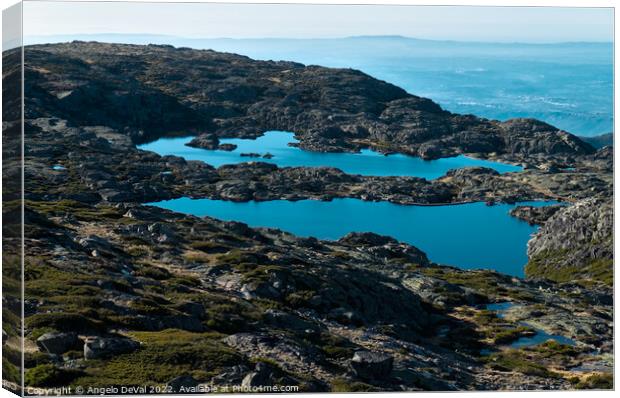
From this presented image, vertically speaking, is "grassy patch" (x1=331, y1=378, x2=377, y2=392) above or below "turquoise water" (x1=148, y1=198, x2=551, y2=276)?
above

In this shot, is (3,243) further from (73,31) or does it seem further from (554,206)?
(554,206)

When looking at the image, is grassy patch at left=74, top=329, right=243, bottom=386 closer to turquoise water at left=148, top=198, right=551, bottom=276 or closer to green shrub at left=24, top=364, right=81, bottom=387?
green shrub at left=24, top=364, right=81, bottom=387

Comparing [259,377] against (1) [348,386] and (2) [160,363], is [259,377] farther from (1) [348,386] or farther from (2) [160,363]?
(2) [160,363]

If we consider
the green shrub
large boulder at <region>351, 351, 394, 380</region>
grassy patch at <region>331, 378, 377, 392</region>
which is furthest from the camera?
large boulder at <region>351, 351, 394, 380</region>

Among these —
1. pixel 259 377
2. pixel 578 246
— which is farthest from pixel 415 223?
pixel 259 377

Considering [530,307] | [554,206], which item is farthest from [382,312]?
[554,206]

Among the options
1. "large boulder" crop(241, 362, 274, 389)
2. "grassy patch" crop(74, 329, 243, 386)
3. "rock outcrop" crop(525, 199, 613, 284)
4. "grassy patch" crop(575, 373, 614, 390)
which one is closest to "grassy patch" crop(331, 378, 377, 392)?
"large boulder" crop(241, 362, 274, 389)
